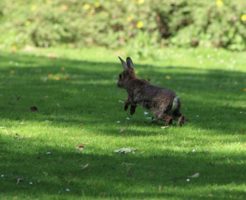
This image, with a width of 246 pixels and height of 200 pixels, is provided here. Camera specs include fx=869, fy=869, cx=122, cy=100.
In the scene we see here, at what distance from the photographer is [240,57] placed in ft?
75.2

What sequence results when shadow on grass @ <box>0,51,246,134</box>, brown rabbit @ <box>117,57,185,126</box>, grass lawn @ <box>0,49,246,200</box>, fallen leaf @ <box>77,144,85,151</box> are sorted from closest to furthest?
grass lawn @ <box>0,49,246,200</box> → fallen leaf @ <box>77,144,85,151</box> → brown rabbit @ <box>117,57,185,126</box> → shadow on grass @ <box>0,51,246,134</box>

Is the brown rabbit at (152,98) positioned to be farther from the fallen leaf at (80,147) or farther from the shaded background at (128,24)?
the shaded background at (128,24)

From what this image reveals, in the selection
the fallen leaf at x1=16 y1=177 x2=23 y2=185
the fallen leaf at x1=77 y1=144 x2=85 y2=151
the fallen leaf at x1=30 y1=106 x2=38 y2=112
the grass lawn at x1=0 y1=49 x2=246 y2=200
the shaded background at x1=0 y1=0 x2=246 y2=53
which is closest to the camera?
the grass lawn at x1=0 y1=49 x2=246 y2=200

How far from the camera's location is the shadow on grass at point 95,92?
13.3 metres

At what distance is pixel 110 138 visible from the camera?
11547 mm

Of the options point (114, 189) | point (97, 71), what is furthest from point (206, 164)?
point (97, 71)

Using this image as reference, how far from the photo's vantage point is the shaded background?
24250 mm

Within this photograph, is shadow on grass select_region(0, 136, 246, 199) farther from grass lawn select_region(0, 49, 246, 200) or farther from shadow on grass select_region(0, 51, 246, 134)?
shadow on grass select_region(0, 51, 246, 134)

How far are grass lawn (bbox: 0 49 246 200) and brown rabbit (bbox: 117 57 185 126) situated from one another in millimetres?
213

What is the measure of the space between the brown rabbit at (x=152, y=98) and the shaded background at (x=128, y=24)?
11121 mm

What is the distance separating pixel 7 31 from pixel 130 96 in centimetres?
1339

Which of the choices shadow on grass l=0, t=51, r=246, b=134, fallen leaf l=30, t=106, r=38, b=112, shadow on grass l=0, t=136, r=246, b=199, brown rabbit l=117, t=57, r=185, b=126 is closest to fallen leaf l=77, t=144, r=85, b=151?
shadow on grass l=0, t=136, r=246, b=199

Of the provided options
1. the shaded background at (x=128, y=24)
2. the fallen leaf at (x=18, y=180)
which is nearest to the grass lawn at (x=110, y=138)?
the fallen leaf at (x=18, y=180)

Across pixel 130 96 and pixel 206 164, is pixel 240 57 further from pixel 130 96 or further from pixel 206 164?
pixel 206 164
